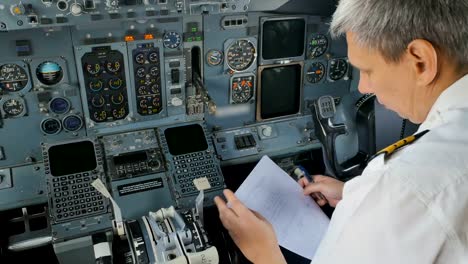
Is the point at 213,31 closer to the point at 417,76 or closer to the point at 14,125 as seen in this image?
the point at 14,125

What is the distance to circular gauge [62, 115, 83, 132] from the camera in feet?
10.3

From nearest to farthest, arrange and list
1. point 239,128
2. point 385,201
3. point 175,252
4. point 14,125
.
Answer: point 385,201 → point 175,252 → point 14,125 → point 239,128

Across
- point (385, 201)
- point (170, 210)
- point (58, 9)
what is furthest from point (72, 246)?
point (385, 201)

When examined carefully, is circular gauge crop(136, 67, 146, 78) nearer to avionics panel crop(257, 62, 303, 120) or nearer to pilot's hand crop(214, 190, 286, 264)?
avionics panel crop(257, 62, 303, 120)

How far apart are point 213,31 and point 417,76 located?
217 cm

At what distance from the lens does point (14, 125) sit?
2.99 meters

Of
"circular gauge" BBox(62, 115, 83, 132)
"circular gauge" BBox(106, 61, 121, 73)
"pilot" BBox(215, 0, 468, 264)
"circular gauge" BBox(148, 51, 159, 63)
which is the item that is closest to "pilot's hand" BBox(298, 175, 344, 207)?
"pilot" BBox(215, 0, 468, 264)

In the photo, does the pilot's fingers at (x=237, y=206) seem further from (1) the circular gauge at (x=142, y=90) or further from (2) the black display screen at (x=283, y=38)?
(2) the black display screen at (x=283, y=38)

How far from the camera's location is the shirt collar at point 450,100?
4.06 feet

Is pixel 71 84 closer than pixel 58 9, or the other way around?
pixel 58 9

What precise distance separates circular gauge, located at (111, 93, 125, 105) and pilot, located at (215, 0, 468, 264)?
2.11m

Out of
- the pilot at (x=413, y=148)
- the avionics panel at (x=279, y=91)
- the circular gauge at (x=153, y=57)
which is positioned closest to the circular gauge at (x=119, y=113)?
the circular gauge at (x=153, y=57)

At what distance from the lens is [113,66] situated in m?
3.08

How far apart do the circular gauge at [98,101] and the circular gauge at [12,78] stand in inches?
17.6
